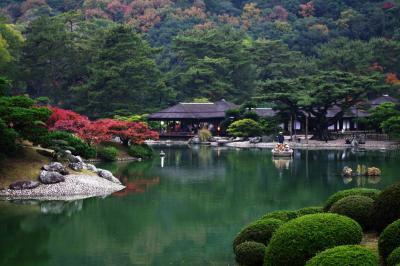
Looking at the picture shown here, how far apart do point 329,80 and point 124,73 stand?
17798 millimetres

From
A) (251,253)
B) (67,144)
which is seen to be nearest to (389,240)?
(251,253)

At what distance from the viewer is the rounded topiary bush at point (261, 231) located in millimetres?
11383

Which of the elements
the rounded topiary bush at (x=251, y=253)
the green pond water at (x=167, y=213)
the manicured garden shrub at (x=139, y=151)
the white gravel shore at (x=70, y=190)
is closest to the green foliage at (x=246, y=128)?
the manicured garden shrub at (x=139, y=151)

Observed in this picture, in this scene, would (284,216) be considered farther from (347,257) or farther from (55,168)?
(55,168)

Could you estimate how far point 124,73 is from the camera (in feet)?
175

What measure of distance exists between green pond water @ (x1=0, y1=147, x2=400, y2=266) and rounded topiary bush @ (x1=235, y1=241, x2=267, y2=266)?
3.07 ft

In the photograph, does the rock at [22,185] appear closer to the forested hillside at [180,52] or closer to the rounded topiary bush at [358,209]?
the rounded topiary bush at [358,209]

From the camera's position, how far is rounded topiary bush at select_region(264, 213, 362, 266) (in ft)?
29.4

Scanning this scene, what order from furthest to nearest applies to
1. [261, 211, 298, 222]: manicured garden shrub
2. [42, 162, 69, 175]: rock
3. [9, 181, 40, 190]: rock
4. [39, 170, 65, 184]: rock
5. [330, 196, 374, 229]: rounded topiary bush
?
[42, 162, 69, 175]: rock, [39, 170, 65, 184]: rock, [9, 181, 40, 190]: rock, [261, 211, 298, 222]: manicured garden shrub, [330, 196, 374, 229]: rounded topiary bush

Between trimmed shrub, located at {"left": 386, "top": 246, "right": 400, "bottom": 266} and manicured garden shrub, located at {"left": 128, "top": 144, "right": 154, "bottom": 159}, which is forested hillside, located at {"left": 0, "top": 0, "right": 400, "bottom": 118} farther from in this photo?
trimmed shrub, located at {"left": 386, "top": 246, "right": 400, "bottom": 266}

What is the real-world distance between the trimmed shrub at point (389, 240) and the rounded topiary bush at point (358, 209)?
148 centimetres

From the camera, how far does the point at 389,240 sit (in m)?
8.48

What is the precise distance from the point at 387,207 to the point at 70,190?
13.7 meters

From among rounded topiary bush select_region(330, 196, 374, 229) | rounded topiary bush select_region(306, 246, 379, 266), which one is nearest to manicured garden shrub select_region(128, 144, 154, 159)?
rounded topiary bush select_region(330, 196, 374, 229)
